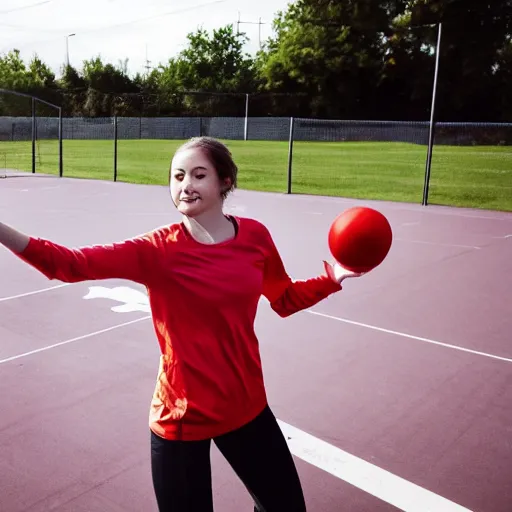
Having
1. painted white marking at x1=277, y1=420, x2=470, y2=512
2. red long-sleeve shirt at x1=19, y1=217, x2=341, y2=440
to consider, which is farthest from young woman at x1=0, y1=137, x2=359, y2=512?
painted white marking at x1=277, y1=420, x2=470, y2=512

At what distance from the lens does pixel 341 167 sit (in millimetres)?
29234

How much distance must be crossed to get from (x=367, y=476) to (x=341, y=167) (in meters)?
26.4

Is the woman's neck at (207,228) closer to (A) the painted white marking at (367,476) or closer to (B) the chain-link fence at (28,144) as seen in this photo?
(A) the painted white marking at (367,476)

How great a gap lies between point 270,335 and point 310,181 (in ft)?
60.9

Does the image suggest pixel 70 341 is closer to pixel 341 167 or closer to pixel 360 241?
pixel 360 241

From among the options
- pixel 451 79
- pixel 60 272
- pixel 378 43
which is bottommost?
pixel 60 272

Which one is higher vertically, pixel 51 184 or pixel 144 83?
pixel 144 83

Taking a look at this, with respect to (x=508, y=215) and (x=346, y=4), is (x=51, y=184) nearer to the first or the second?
(x=508, y=215)

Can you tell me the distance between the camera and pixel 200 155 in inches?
91.9

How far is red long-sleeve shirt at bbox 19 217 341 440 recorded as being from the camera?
2.27m

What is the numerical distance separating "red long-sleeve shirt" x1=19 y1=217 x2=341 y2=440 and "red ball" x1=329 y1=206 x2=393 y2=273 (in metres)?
0.53

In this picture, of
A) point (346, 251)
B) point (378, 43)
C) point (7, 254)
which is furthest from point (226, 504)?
point (378, 43)

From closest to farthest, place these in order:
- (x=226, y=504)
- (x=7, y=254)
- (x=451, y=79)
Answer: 1. (x=226, y=504)
2. (x=7, y=254)
3. (x=451, y=79)

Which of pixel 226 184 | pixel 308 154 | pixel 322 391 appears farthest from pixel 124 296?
pixel 308 154
